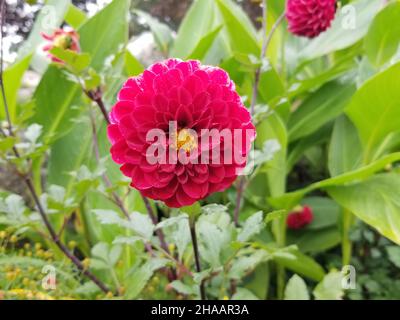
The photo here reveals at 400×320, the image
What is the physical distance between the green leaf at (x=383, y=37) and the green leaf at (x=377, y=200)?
31 cm

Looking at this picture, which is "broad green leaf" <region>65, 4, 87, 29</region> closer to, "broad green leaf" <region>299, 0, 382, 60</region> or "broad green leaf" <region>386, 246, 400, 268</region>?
"broad green leaf" <region>299, 0, 382, 60</region>

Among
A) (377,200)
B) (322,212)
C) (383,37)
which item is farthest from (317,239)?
(383,37)

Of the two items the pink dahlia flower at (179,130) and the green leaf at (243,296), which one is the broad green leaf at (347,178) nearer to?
the green leaf at (243,296)

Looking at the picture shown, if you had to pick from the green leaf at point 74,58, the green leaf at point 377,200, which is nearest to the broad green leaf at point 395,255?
the green leaf at point 377,200

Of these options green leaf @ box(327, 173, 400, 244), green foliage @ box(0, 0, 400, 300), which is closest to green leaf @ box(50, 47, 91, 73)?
green foliage @ box(0, 0, 400, 300)

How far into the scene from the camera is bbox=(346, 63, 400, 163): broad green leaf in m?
1.05

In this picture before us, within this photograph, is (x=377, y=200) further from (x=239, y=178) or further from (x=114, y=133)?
(x=114, y=133)

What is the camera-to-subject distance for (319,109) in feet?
4.59

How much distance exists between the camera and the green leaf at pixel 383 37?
3.73 ft

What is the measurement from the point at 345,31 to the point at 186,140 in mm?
→ 1067

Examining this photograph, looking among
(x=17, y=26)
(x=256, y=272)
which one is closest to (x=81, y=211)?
(x=256, y=272)

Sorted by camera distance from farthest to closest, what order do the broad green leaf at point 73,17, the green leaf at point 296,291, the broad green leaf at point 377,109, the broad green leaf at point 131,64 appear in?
the broad green leaf at point 73,17
the broad green leaf at point 131,64
the broad green leaf at point 377,109
the green leaf at point 296,291

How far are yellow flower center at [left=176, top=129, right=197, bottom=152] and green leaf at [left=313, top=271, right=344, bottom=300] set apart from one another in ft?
1.90
